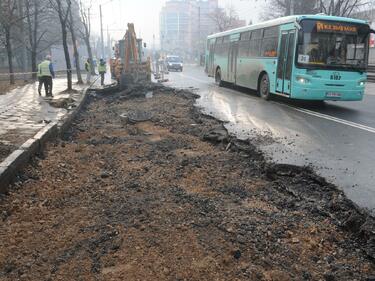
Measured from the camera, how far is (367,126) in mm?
9758

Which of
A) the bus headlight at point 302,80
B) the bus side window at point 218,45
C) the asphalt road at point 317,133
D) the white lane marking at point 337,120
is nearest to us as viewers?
the asphalt road at point 317,133

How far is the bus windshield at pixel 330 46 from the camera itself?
40.2ft

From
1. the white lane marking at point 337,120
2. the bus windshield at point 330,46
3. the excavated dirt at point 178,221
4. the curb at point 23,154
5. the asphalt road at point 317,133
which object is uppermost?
the bus windshield at point 330,46

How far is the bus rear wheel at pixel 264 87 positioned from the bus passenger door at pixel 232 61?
10.8 ft

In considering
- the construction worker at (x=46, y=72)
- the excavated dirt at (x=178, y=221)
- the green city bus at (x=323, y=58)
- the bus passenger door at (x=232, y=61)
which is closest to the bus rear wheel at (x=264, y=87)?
the green city bus at (x=323, y=58)

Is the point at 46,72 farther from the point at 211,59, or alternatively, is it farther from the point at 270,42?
the point at 211,59

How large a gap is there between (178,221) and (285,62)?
10022 millimetres

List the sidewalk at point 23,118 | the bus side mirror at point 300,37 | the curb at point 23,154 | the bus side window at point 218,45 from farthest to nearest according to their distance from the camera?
the bus side window at point 218,45 < the bus side mirror at point 300,37 < the sidewalk at point 23,118 < the curb at point 23,154

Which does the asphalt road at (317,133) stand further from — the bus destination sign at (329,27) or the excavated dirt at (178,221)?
the bus destination sign at (329,27)

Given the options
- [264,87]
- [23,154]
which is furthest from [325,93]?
[23,154]

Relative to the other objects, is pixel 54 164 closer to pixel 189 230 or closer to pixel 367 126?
pixel 189 230

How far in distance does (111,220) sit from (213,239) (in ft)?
3.90

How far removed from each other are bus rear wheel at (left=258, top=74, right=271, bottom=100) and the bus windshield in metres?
2.76

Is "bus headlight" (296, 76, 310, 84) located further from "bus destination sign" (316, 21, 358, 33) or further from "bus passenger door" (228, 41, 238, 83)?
"bus passenger door" (228, 41, 238, 83)
